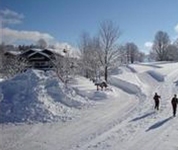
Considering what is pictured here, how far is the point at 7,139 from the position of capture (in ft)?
66.3

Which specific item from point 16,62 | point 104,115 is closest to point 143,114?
point 104,115

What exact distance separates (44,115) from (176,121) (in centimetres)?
1011

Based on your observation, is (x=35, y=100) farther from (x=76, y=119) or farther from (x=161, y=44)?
(x=161, y=44)

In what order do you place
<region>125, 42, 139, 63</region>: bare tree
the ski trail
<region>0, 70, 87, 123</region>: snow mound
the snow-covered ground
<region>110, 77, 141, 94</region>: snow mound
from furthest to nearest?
<region>125, 42, 139, 63</region>: bare tree
<region>110, 77, 141, 94</region>: snow mound
<region>0, 70, 87, 123</region>: snow mound
the snow-covered ground
the ski trail

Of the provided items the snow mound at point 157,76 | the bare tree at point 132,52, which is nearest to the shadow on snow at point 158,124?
the snow mound at point 157,76

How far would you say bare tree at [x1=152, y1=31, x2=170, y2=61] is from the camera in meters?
99.7

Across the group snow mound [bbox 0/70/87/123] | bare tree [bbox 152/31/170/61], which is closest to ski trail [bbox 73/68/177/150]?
snow mound [bbox 0/70/87/123]

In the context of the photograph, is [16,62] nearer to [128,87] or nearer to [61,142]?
[128,87]

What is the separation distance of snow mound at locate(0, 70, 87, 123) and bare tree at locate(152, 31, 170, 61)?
7287cm

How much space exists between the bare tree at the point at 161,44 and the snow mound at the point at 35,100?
239 ft

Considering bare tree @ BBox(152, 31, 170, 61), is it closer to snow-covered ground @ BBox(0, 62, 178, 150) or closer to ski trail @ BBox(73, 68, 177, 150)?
snow-covered ground @ BBox(0, 62, 178, 150)

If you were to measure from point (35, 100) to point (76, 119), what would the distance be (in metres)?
4.56

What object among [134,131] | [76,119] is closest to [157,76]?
[76,119]

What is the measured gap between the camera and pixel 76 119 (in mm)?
24875
